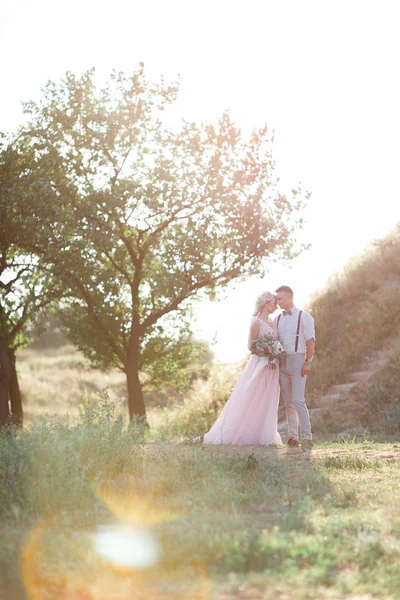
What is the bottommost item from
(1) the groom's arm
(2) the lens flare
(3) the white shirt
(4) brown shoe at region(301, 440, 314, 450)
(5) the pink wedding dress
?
(2) the lens flare

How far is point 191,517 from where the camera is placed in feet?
23.9

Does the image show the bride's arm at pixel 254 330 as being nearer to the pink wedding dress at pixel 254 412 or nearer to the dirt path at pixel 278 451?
the pink wedding dress at pixel 254 412

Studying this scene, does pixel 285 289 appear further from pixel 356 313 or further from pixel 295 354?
pixel 356 313

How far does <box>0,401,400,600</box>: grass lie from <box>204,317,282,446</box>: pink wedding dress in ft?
6.80

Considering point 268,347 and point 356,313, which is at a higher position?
point 356,313

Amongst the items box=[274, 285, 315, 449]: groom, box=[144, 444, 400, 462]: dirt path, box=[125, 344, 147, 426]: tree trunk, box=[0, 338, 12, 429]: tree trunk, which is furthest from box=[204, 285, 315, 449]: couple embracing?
box=[0, 338, 12, 429]: tree trunk

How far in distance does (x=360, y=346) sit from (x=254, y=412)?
10.0m

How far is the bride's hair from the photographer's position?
44.3 ft

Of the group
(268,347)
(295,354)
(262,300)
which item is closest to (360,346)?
(262,300)

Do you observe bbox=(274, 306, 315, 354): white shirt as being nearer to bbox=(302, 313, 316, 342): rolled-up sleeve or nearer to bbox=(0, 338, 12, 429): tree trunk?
bbox=(302, 313, 316, 342): rolled-up sleeve

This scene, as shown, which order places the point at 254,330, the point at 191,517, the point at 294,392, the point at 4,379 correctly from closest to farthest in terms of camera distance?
the point at 191,517 → the point at 294,392 → the point at 254,330 → the point at 4,379

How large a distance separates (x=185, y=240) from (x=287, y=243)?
300cm

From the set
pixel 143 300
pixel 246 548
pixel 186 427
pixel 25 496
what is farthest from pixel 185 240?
pixel 246 548

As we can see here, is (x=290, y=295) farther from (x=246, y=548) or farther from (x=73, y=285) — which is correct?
(x=73, y=285)
